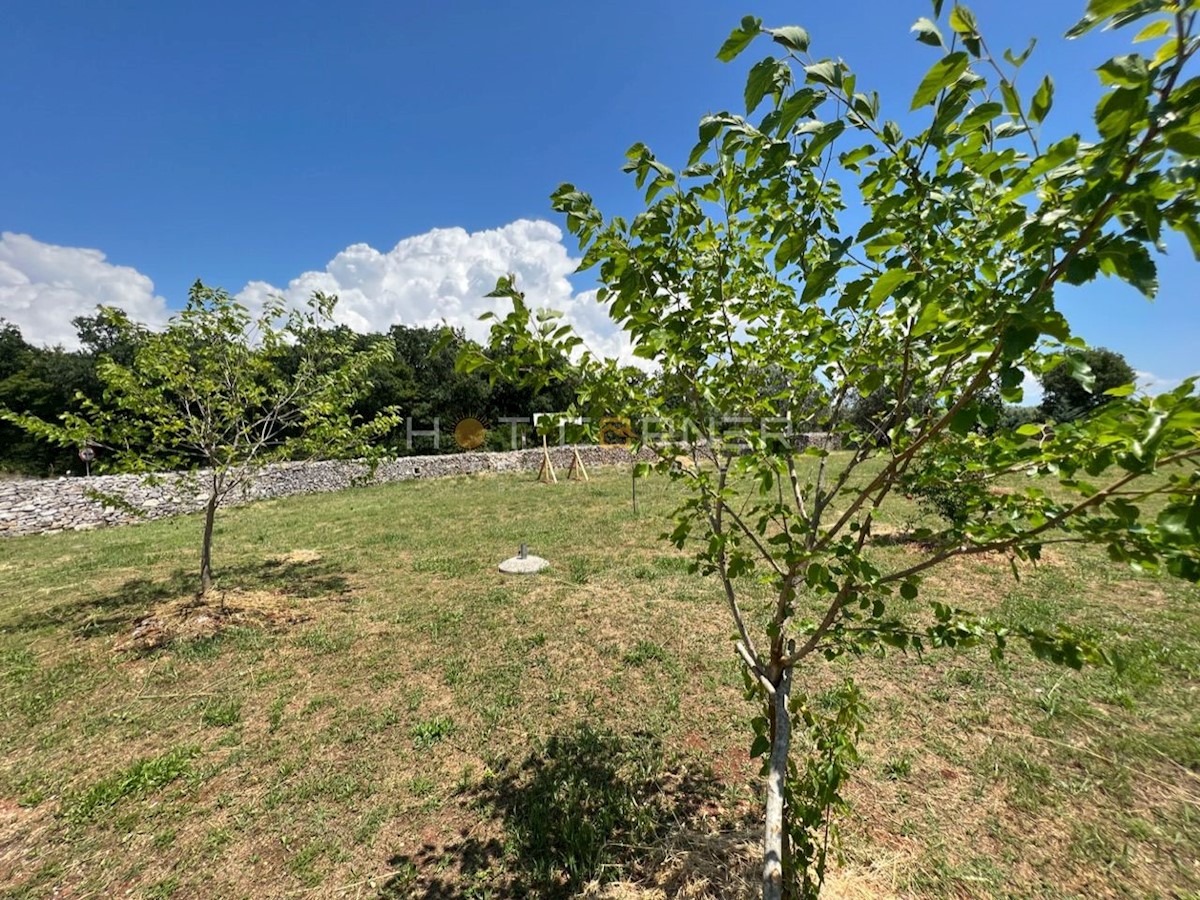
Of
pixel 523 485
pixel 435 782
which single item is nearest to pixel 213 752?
pixel 435 782

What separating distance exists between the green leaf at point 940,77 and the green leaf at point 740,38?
302 mm

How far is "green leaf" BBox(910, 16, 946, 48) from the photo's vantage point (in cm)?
84

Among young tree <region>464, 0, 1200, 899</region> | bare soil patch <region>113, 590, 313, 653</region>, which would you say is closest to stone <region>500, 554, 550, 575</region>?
bare soil patch <region>113, 590, 313, 653</region>

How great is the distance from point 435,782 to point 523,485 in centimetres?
1392

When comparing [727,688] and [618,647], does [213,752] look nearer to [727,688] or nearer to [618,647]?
[618,647]

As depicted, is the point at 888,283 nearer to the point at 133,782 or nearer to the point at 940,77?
the point at 940,77

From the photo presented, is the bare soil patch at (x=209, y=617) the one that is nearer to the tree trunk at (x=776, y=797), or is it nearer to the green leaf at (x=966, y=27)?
the tree trunk at (x=776, y=797)

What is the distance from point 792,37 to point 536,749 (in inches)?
148

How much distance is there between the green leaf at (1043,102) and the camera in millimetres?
881

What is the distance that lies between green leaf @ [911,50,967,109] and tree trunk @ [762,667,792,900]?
177 centimetres

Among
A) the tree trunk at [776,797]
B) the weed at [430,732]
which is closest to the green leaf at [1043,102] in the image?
the tree trunk at [776,797]

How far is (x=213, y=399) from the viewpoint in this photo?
18.8 feet

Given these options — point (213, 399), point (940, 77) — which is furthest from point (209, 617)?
point (940, 77)

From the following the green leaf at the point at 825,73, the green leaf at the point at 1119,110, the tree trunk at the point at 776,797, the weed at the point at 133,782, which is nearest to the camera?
the green leaf at the point at 1119,110
